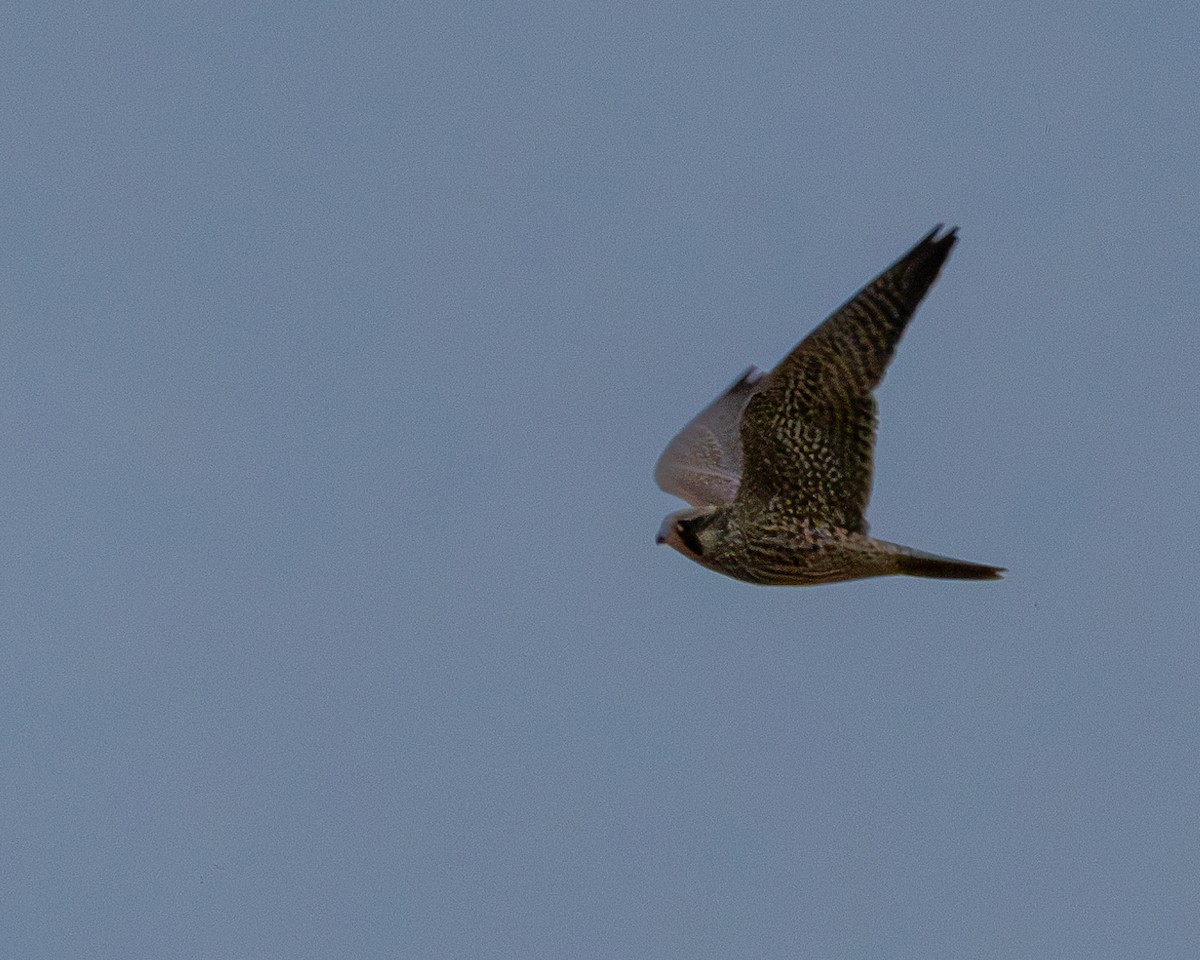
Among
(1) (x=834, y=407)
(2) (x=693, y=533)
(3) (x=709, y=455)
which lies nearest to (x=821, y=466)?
(1) (x=834, y=407)

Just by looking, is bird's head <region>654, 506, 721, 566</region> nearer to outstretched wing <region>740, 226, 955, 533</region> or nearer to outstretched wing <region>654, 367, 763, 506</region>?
outstretched wing <region>740, 226, 955, 533</region>

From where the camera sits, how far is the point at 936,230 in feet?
32.9

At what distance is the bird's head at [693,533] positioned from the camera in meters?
11.2

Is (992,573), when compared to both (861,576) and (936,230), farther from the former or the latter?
(936,230)

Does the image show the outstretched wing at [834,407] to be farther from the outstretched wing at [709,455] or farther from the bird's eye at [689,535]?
the outstretched wing at [709,455]

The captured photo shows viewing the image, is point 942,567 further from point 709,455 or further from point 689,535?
point 709,455

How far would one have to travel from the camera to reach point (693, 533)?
11.2 m

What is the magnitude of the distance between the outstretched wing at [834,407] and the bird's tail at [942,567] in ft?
1.05

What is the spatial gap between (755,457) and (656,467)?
2575 mm

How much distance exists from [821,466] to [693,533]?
3.41 ft

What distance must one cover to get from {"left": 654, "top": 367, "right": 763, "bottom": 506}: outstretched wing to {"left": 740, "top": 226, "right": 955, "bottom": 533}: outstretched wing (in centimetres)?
182

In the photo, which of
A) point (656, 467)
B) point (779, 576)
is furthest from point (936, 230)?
point (656, 467)

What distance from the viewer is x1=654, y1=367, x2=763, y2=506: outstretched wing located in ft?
41.9

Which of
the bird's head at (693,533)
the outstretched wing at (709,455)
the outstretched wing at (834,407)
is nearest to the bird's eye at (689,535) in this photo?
the bird's head at (693,533)
